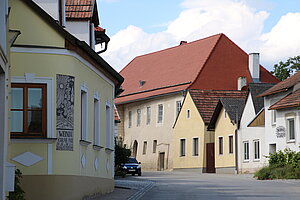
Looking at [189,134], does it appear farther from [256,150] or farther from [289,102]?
[289,102]

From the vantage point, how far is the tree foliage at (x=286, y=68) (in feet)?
248

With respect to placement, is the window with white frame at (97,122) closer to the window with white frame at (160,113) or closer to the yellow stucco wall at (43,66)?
the yellow stucco wall at (43,66)

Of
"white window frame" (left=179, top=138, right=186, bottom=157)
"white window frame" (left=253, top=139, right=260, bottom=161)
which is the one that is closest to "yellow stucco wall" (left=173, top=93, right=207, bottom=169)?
"white window frame" (left=179, top=138, right=186, bottom=157)

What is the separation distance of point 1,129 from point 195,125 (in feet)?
151

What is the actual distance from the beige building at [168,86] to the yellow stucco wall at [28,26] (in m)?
43.9

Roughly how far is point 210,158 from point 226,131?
157 inches

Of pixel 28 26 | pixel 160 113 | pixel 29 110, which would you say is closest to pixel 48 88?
pixel 29 110

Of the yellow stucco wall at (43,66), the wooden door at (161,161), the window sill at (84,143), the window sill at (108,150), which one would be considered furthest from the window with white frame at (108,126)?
the wooden door at (161,161)

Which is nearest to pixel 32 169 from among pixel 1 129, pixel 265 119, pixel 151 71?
pixel 1 129

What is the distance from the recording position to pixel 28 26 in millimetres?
18719

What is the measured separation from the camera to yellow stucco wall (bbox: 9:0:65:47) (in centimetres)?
1866

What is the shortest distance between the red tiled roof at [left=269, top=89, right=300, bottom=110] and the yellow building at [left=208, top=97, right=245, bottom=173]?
8.33 meters

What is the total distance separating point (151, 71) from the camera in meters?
74.5

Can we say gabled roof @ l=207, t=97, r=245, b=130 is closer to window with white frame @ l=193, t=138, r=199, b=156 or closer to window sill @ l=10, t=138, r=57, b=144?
window with white frame @ l=193, t=138, r=199, b=156
